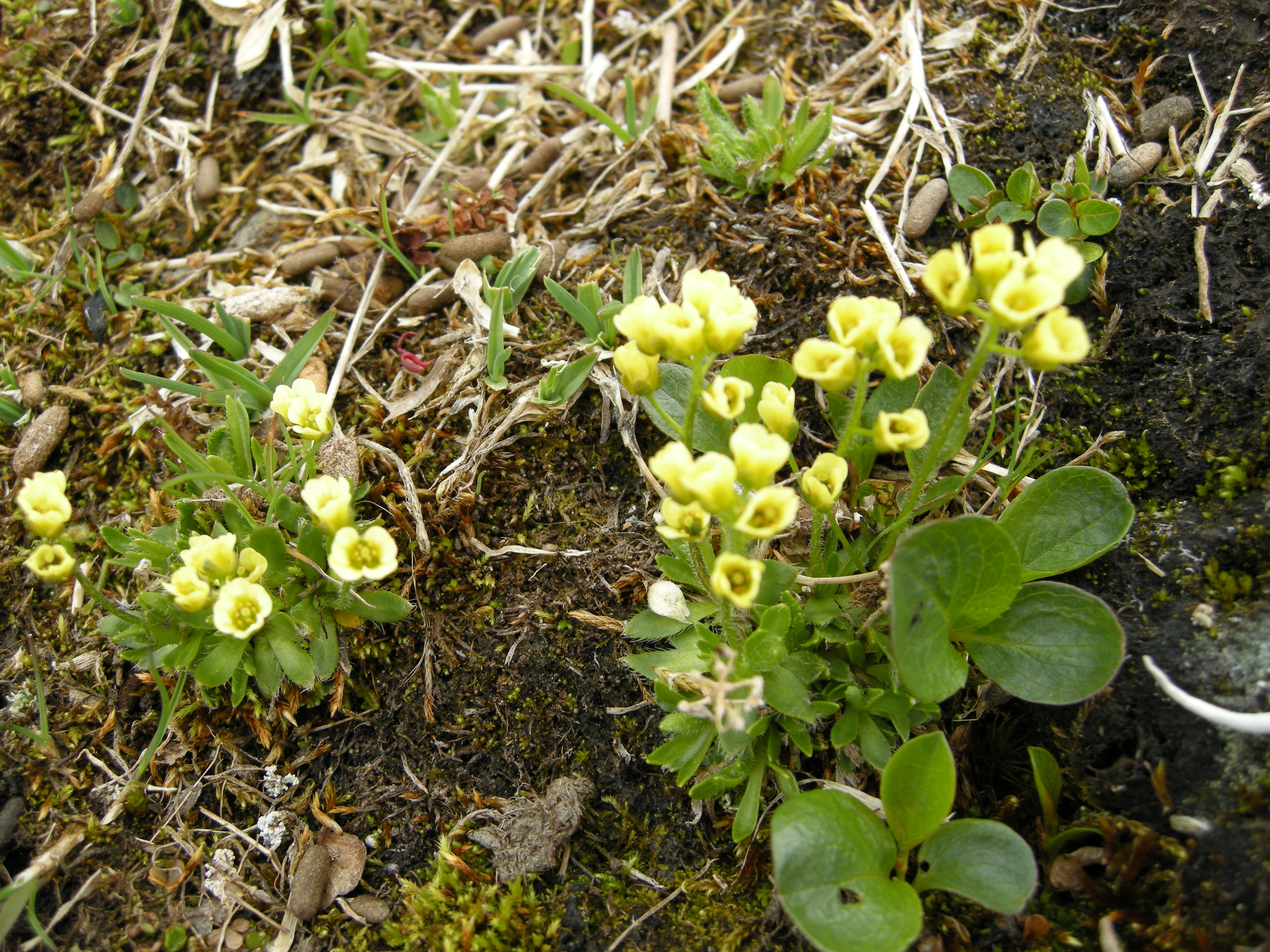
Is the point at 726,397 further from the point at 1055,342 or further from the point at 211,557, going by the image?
the point at 211,557

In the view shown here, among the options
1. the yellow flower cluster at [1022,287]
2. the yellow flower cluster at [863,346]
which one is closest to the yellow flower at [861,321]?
the yellow flower cluster at [863,346]

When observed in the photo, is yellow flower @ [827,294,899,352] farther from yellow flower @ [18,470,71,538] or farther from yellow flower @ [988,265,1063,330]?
yellow flower @ [18,470,71,538]

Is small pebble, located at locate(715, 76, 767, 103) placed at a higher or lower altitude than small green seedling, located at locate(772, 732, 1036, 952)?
higher

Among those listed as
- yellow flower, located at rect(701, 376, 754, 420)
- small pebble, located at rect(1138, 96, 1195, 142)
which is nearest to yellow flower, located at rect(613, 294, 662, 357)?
yellow flower, located at rect(701, 376, 754, 420)

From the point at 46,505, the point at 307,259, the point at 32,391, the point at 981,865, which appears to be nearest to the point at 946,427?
the point at 981,865

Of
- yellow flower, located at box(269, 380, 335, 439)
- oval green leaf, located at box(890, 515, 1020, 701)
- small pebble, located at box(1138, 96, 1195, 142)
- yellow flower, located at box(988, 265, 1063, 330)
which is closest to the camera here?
yellow flower, located at box(988, 265, 1063, 330)

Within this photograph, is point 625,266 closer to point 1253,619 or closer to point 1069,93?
point 1069,93
